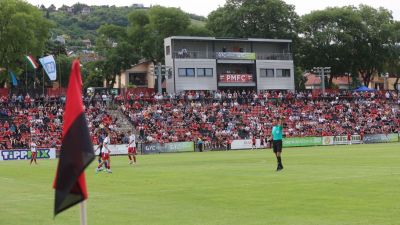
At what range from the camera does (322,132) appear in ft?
255

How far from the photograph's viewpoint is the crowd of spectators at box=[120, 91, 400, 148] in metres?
73.7

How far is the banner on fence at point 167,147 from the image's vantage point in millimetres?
66938

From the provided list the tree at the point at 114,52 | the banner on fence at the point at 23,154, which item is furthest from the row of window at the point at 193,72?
the banner on fence at the point at 23,154

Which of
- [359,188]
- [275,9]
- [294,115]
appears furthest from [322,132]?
[359,188]

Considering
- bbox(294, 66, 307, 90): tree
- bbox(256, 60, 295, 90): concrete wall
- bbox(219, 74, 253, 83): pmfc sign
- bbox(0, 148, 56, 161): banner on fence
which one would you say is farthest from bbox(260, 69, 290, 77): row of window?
bbox(0, 148, 56, 161): banner on fence

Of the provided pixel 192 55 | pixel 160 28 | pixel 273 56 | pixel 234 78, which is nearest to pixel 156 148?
pixel 192 55

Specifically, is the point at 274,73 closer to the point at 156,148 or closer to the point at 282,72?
the point at 282,72

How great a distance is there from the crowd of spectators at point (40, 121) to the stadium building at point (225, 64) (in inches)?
576

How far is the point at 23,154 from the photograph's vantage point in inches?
2296

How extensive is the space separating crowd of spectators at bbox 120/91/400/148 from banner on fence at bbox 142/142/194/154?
5.52 ft

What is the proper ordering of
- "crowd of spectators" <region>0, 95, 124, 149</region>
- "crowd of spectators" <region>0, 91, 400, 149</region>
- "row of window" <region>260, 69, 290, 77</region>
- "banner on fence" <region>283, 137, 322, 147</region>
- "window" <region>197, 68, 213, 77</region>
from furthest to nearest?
"row of window" <region>260, 69, 290, 77</region>
"window" <region>197, 68, 213, 77</region>
"banner on fence" <region>283, 137, 322, 147</region>
"crowd of spectators" <region>0, 91, 400, 149</region>
"crowd of spectators" <region>0, 95, 124, 149</region>

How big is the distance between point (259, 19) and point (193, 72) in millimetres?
24208

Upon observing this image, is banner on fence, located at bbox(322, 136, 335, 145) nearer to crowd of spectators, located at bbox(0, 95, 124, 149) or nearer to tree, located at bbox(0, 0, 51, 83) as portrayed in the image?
crowd of spectators, located at bbox(0, 95, 124, 149)

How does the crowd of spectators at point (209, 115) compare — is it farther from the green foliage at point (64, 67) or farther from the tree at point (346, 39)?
the green foliage at point (64, 67)
